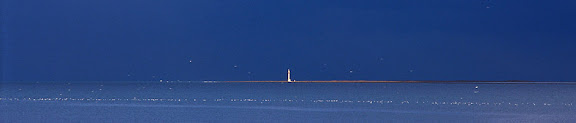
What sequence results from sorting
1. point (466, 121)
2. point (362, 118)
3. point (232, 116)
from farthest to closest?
point (232, 116)
point (362, 118)
point (466, 121)

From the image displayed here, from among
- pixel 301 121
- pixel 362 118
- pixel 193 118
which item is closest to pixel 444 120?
pixel 362 118

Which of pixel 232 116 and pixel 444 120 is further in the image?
pixel 232 116

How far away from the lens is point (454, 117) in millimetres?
22547

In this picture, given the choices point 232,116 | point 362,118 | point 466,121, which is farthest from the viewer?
point 232,116

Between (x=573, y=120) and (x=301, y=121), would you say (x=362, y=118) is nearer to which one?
(x=301, y=121)

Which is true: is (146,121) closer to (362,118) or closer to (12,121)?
(12,121)

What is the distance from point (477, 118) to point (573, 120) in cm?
254

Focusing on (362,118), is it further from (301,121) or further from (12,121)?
(12,121)

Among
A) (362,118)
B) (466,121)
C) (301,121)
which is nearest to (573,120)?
(466,121)

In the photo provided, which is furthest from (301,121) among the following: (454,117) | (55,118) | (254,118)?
(55,118)

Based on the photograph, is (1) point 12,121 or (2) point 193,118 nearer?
(1) point 12,121

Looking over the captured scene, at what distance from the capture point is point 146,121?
70.9 ft

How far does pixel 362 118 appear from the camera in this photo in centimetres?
2209

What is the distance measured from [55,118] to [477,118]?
40.4 feet
